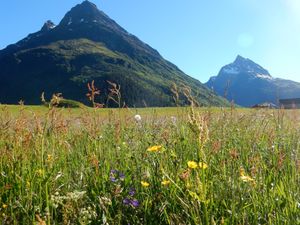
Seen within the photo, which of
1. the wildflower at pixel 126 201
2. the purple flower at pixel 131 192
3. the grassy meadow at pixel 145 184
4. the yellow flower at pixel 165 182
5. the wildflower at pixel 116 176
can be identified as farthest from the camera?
the wildflower at pixel 116 176

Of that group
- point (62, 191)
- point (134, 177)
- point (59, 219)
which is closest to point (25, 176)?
point (62, 191)

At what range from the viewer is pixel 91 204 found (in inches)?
142

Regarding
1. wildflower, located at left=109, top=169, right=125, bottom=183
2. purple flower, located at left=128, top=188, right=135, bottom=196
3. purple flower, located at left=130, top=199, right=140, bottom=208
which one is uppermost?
wildflower, located at left=109, top=169, right=125, bottom=183

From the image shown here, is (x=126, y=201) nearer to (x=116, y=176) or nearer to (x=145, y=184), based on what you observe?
(x=145, y=184)

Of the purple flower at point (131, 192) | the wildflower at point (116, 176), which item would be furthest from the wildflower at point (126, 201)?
the wildflower at point (116, 176)

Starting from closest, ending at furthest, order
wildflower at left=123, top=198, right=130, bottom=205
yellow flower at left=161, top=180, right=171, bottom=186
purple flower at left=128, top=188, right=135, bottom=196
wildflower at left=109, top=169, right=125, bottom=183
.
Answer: yellow flower at left=161, top=180, right=171, bottom=186 → wildflower at left=123, top=198, right=130, bottom=205 → purple flower at left=128, top=188, right=135, bottom=196 → wildflower at left=109, top=169, right=125, bottom=183

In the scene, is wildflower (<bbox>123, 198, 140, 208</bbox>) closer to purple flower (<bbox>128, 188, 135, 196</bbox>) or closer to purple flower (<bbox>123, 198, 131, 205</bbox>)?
purple flower (<bbox>123, 198, 131, 205</bbox>)

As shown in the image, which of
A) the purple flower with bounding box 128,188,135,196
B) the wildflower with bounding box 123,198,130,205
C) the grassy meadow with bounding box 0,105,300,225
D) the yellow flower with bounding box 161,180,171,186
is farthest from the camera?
the purple flower with bounding box 128,188,135,196

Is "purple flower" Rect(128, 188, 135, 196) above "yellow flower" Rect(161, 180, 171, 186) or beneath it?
beneath

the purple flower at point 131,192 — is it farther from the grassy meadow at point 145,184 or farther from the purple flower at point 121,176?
the purple flower at point 121,176

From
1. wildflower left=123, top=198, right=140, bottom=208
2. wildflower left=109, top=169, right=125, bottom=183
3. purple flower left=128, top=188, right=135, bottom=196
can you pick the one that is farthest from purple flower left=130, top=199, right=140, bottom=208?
wildflower left=109, top=169, right=125, bottom=183

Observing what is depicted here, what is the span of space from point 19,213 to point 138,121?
4056 millimetres

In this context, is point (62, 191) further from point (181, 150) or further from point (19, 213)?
point (181, 150)

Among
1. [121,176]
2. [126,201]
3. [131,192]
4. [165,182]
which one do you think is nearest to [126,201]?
[126,201]
